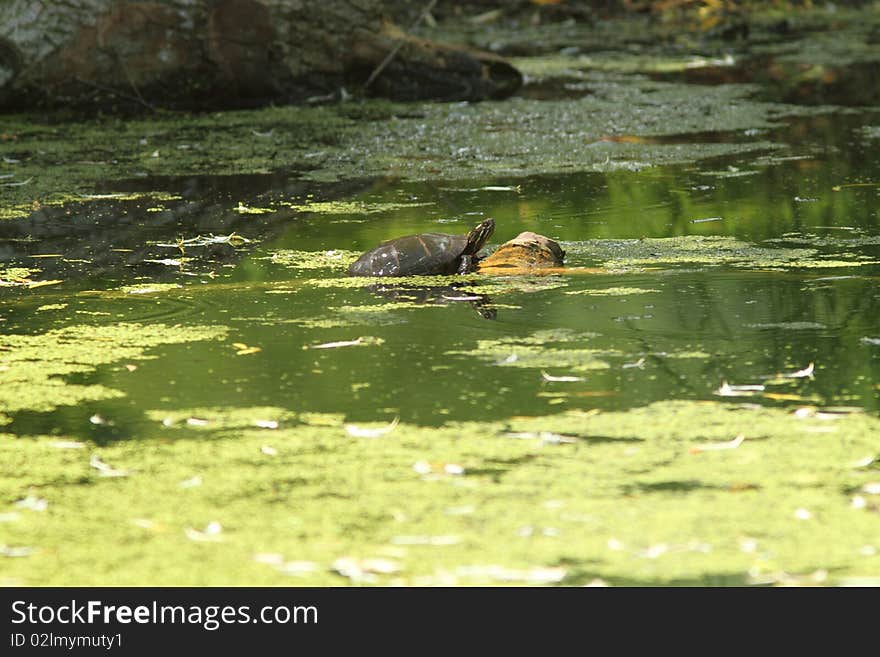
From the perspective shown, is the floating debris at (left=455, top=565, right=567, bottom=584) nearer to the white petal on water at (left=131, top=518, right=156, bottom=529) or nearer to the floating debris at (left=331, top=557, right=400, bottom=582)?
the floating debris at (left=331, top=557, right=400, bottom=582)

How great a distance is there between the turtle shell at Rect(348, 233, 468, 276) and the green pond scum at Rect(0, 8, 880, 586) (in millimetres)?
52

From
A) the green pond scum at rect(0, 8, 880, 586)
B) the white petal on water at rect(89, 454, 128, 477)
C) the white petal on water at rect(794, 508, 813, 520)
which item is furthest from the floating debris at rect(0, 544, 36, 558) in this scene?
the white petal on water at rect(794, 508, 813, 520)

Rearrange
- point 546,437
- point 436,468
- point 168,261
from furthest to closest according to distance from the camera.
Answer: point 168,261
point 546,437
point 436,468

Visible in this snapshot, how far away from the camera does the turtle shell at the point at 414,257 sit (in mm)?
4465

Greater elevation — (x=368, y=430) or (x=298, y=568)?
(x=368, y=430)

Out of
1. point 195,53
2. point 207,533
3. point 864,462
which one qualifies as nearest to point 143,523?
point 207,533

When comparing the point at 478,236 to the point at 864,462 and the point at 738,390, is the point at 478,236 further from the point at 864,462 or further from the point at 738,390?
the point at 864,462

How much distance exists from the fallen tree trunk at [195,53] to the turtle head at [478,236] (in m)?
4.76

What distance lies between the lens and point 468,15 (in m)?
17.6

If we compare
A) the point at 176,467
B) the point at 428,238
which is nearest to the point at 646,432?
the point at 176,467

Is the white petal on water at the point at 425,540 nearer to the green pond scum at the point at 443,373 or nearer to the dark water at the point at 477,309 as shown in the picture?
the green pond scum at the point at 443,373

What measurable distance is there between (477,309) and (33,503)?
167 centimetres

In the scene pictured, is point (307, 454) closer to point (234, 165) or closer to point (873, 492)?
point (873, 492)

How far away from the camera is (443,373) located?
339 centimetres
